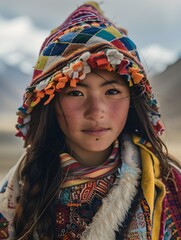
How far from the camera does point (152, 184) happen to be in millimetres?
1266

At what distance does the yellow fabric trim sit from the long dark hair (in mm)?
35

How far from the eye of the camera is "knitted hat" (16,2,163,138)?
1221mm

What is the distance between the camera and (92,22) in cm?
138

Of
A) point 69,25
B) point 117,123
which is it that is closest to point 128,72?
point 117,123

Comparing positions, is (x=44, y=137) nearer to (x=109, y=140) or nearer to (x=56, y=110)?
(x=56, y=110)

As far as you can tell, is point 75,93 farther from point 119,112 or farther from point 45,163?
point 45,163

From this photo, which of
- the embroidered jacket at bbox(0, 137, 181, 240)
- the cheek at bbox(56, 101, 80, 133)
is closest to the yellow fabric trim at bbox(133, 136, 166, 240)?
the embroidered jacket at bbox(0, 137, 181, 240)

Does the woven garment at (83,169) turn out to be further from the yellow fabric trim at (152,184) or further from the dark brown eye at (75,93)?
the dark brown eye at (75,93)

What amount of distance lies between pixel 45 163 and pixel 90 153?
0.15m

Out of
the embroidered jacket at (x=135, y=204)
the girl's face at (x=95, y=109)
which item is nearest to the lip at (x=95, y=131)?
the girl's face at (x=95, y=109)

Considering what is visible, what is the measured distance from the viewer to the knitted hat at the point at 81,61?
122cm

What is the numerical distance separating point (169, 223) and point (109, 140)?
0.30 metres

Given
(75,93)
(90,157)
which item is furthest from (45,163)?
(75,93)

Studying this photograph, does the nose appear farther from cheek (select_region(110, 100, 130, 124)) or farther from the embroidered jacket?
the embroidered jacket
